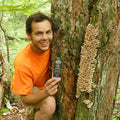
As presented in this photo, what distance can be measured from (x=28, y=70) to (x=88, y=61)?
1.15 metres

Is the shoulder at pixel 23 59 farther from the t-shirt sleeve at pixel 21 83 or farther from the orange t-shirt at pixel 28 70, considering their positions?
the t-shirt sleeve at pixel 21 83

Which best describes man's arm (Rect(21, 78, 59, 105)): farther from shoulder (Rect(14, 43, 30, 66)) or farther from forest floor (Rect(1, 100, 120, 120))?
forest floor (Rect(1, 100, 120, 120))

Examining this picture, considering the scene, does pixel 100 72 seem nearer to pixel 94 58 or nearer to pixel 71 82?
pixel 94 58

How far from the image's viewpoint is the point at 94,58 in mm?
2232

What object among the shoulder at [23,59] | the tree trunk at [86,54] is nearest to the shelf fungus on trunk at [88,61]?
the tree trunk at [86,54]

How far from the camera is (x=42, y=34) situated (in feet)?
8.44

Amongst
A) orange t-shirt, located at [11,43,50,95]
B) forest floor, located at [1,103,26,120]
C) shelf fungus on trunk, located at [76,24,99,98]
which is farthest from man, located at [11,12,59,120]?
forest floor, located at [1,103,26,120]

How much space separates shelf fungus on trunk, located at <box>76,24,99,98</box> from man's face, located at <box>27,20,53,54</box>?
2.31 ft

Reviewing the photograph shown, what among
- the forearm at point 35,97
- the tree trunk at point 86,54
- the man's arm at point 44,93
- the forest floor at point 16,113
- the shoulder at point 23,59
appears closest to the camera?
the tree trunk at point 86,54

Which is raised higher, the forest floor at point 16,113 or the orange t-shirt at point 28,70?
the orange t-shirt at point 28,70

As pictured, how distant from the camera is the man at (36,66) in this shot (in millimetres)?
2533

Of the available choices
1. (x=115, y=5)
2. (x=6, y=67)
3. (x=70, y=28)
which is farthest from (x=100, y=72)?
(x=6, y=67)

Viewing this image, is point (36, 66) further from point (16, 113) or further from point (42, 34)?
point (16, 113)

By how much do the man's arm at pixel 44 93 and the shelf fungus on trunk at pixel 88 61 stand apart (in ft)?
1.41
